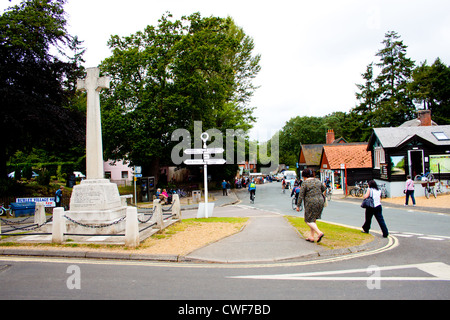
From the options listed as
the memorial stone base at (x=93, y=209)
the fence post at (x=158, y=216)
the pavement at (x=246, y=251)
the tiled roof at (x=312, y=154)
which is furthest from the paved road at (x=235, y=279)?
the tiled roof at (x=312, y=154)

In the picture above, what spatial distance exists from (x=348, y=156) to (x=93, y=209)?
35.0m

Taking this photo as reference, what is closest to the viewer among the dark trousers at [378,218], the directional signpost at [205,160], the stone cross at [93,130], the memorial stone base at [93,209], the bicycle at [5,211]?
the dark trousers at [378,218]

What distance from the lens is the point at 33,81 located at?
69.7 feet

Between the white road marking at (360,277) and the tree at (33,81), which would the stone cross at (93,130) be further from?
the tree at (33,81)

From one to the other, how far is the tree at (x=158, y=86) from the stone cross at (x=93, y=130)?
57.6ft

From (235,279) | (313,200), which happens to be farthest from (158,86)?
(235,279)

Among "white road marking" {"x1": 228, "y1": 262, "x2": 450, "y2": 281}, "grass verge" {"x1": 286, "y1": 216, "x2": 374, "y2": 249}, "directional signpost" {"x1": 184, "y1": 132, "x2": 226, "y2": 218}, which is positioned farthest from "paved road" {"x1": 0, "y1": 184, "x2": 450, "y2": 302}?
"directional signpost" {"x1": 184, "y1": 132, "x2": 226, "y2": 218}

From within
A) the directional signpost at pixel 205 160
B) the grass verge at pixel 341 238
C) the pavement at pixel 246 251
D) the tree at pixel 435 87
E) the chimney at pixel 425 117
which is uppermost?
the tree at pixel 435 87

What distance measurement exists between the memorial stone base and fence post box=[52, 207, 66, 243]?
625mm

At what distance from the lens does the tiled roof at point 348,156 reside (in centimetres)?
3688

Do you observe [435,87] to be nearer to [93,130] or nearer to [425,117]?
[425,117]

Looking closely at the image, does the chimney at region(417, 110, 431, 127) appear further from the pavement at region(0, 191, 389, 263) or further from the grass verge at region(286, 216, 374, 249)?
the pavement at region(0, 191, 389, 263)

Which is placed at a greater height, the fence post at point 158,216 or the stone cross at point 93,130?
the stone cross at point 93,130
